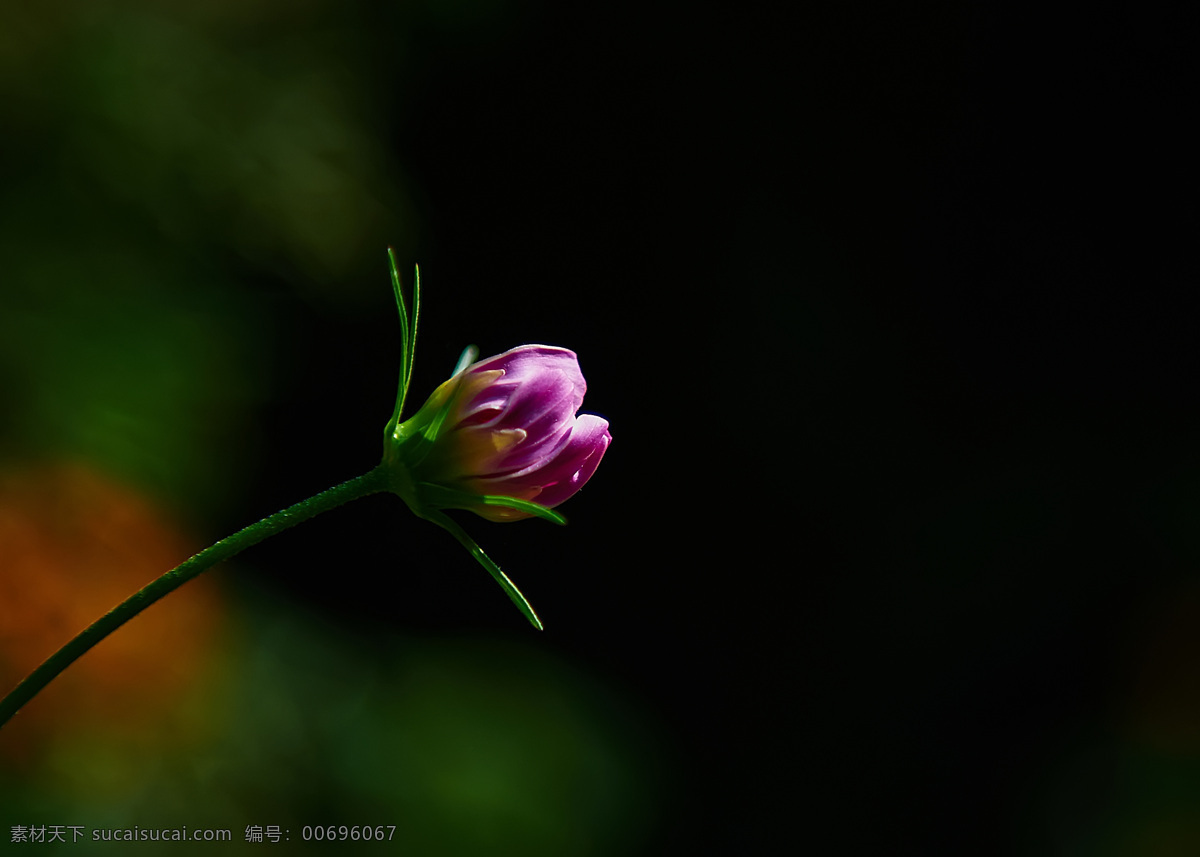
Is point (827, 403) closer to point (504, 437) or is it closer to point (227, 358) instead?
point (227, 358)

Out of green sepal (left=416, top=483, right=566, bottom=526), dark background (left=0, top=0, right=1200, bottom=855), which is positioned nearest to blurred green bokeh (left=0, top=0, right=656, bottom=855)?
dark background (left=0, top=0, right=1200, bottom=855)

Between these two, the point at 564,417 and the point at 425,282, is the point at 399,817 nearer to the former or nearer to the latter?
the point at 425,282

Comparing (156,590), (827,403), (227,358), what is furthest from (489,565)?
(827,403)

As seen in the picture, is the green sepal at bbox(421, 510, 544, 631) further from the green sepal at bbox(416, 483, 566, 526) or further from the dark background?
the dark background

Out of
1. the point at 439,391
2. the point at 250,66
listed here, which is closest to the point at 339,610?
the point at 250,66

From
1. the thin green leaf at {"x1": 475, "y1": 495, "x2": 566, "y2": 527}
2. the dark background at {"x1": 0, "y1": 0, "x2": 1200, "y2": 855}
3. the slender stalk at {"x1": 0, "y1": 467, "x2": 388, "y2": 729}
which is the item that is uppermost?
the dark background at {"x1": 0, "y1": 0, "x2": 1200, "y2": 855}

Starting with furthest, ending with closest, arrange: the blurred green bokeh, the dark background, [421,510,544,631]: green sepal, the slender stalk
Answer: the dark background → the blurred green bokeh → [421,510,544,631]: green sepal → the slender stalk
